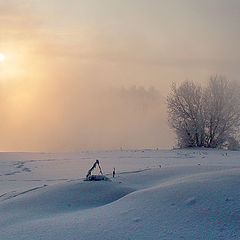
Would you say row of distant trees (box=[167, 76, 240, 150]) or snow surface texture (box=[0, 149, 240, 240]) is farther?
row of distant trees (box=[167, 76, 240, 150])

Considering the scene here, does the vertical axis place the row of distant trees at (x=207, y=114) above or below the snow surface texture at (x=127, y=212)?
above

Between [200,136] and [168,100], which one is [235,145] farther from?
[168,100]

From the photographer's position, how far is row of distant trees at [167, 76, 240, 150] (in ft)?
74.9

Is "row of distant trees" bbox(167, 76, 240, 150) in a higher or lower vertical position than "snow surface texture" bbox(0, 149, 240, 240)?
higher

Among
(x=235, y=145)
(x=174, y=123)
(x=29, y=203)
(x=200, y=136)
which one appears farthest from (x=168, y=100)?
(x=29, y=203)

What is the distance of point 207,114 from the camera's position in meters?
23.1

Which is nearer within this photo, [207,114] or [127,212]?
[127,212]

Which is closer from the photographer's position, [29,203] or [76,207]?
[76,207]

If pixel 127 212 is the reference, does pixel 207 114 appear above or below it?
above

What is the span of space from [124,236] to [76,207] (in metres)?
1.63

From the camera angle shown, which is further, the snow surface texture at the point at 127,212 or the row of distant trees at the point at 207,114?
the row of distant trees at the point at 207,114

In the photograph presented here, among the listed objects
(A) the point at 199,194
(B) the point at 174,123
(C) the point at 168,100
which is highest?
(C) the point at 168,100

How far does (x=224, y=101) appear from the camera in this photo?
2273 centimetres

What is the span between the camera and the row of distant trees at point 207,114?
22844 millimetres
